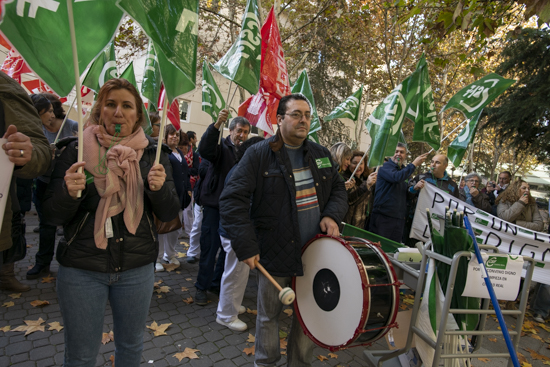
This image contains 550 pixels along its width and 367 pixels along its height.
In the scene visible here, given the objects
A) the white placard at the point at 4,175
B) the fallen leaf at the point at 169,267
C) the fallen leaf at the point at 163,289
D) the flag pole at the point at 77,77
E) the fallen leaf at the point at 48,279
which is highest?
the flag pole at the point at 77,77

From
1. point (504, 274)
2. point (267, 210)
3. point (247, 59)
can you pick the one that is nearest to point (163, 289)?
point (267, 210)

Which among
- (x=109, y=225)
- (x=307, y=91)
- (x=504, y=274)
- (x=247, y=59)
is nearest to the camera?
(x=109, y=225)

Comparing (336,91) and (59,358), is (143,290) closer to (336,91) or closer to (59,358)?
(59,358)

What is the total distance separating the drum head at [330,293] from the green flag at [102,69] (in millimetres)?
3765

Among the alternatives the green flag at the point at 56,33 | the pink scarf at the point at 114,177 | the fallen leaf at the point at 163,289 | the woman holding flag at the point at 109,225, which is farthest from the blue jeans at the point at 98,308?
the fallen leaf at the point at 163,289

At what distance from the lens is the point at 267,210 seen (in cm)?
258

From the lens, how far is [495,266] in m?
2.53

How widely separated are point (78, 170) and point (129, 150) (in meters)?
0.29

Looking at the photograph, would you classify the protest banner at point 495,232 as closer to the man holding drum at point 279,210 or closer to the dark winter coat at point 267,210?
the man holding drum at point 279,210

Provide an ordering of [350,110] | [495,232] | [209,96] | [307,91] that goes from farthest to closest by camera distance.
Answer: [350,110], [307,91], [209,96], [495,232]

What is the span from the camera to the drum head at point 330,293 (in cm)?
223

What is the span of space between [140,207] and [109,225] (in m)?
0.19

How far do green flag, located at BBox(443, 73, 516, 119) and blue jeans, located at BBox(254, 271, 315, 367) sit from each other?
467 cm

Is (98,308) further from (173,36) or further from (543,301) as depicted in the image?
(543,301)
